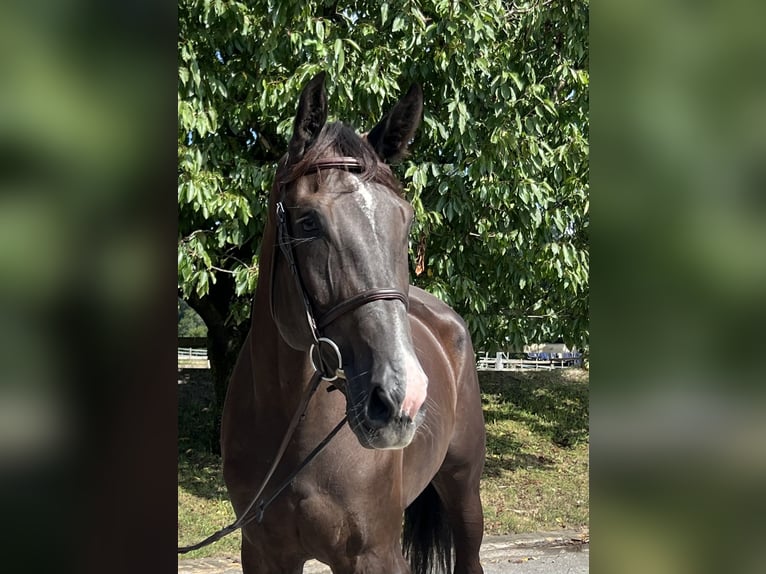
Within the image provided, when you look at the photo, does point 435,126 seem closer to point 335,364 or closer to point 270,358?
point 270,358

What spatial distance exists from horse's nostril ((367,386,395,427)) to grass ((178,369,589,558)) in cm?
413

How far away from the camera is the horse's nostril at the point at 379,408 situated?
1.63 m

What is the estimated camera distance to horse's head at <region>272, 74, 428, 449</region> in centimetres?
167

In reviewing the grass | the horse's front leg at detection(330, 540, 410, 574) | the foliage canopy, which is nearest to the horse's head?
the horse's front leg at detection(330, 540, 410, 574)

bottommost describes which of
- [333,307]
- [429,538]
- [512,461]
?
[512,461]

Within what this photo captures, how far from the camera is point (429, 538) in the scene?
3742mm

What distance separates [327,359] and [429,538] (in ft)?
7.45

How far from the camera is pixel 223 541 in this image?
5.56 metres

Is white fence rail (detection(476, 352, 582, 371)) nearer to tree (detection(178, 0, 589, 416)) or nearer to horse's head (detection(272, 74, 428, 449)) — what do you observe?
tree (detection(178, 0, 589, 416))
